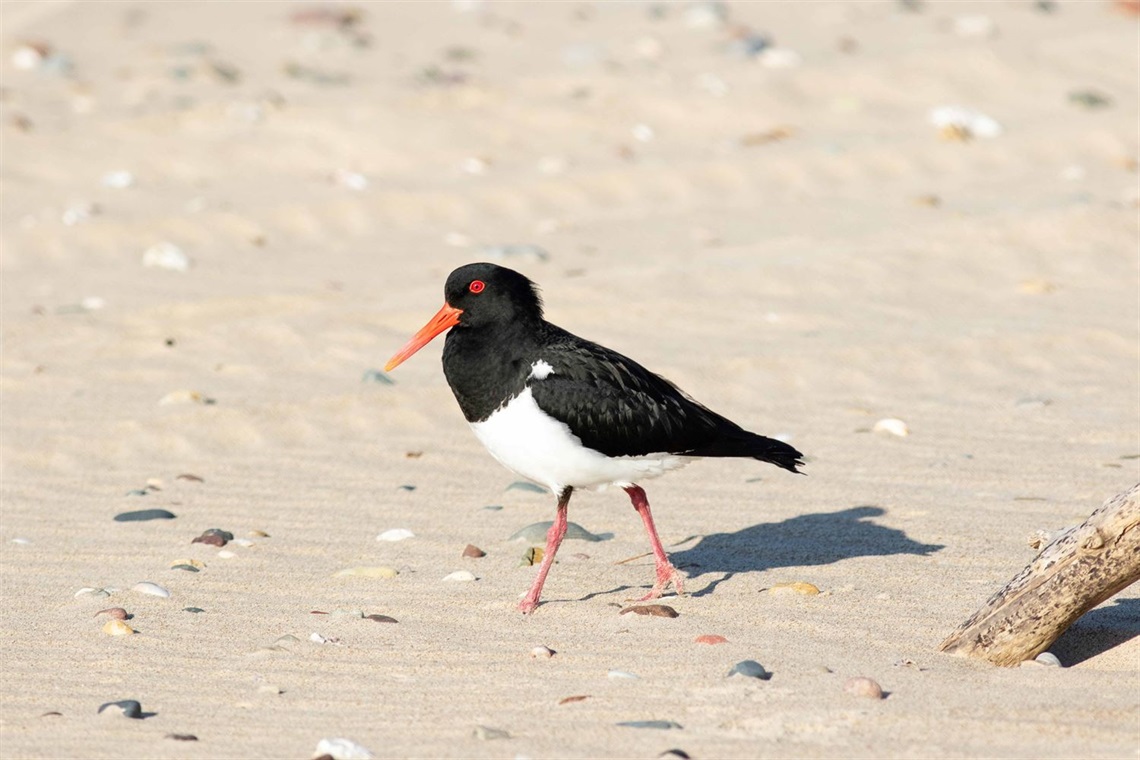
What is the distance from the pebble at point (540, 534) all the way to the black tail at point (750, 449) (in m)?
0.90

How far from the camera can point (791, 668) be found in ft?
15.8

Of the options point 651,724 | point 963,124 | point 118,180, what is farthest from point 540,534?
point 963,124

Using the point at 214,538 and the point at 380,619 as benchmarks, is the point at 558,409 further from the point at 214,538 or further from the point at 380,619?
the point at 214,538

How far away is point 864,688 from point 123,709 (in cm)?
223

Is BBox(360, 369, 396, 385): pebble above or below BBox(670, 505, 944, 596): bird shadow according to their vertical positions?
below

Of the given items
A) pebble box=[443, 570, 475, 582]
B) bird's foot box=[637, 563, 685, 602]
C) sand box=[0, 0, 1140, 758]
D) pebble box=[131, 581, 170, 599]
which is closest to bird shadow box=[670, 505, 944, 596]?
sand box=[0, 0, 1140, 758]

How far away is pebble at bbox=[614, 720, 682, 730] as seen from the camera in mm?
4332

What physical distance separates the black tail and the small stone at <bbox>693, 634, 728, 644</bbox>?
3.54 ft

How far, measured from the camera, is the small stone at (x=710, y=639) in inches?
202

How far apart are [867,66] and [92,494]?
10614 mm

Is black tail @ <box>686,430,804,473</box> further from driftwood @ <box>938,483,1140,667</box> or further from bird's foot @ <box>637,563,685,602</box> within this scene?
driftwood @ <box>938,483,1140,667</box>

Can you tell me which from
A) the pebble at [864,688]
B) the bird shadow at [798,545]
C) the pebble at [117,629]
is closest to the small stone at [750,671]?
the pebble at [864,688]

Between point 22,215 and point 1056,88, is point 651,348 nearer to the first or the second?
point 22,215

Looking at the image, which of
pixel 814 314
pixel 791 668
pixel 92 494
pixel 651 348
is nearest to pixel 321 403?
pixel 92 494
